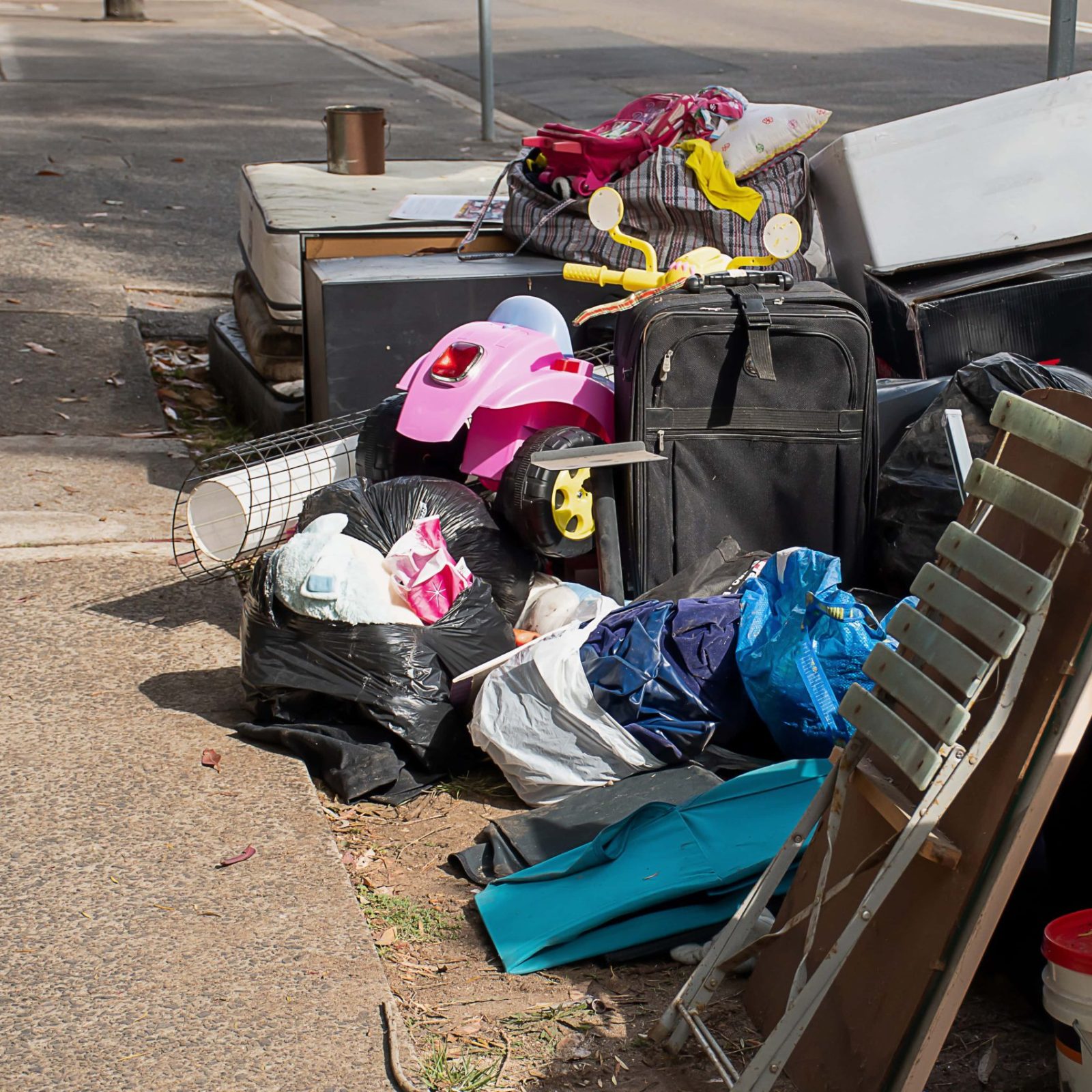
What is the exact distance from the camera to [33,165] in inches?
361

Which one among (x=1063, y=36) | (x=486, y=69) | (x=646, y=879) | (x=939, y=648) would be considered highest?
(x=1063, y=36)

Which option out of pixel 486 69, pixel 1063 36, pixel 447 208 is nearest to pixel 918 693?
pixel 1063 36

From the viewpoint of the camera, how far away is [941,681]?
1.80 metres

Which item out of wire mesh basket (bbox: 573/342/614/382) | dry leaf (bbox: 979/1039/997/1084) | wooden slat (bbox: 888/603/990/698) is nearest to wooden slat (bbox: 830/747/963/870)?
wooden slat (bbox: 888/603/990/698)

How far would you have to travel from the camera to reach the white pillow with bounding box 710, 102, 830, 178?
3.92 metres

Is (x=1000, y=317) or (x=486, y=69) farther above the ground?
(x=486, y=69)

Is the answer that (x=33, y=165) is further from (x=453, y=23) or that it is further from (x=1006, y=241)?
(x=453, y=23)

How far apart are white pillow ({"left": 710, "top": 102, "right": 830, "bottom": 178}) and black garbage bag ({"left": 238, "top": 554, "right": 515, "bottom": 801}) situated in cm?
184

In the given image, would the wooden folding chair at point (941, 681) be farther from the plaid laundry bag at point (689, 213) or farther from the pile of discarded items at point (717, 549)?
the plaid laundry bag at point (689, 213)

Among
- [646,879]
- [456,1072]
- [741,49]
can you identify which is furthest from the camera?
[741,49]

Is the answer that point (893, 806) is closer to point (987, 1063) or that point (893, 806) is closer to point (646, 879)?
point (987, 1063)

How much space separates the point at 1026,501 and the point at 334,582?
1537 millimetres

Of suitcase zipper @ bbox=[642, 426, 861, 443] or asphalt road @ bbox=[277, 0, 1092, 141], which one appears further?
asphalt road @ bbox=[277, 0, 1092, 141]

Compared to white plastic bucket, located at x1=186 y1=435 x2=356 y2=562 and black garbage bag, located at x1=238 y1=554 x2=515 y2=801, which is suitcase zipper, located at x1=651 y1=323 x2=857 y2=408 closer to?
black garbage bag, located at x1=238 y1=554 x2=515 y2=801
